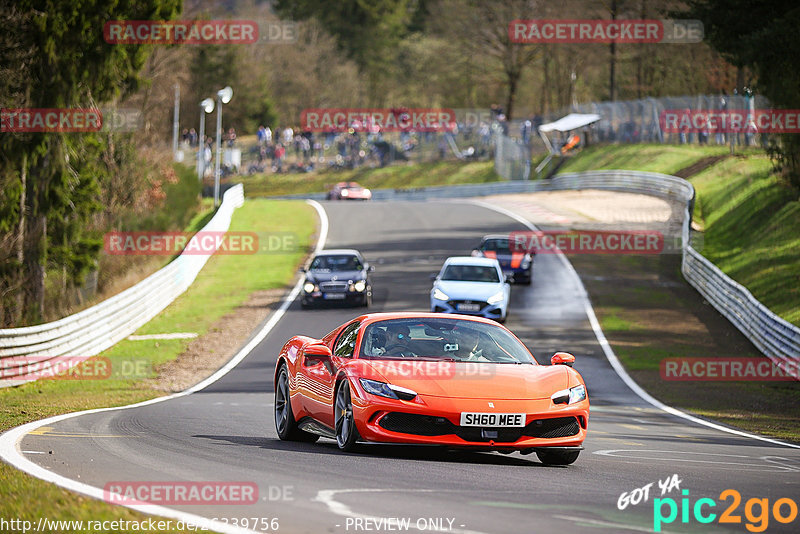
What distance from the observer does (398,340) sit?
10.3 m

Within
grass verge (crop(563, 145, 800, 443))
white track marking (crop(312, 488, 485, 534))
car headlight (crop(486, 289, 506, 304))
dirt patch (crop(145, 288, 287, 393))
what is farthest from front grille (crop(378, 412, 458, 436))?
car headlight (crop(486, 289, 506, 304))

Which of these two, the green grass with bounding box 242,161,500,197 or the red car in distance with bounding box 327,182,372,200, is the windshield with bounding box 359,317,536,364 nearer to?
the red car in distance with bounding box 327,182,372,200

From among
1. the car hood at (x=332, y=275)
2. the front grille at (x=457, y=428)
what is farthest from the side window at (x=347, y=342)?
the car hood at (x=332, y=275)

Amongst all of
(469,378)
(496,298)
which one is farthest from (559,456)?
(496,298)

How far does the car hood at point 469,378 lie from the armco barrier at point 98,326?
38.3 ft

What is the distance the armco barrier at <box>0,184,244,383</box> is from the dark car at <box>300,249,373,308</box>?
4.25m

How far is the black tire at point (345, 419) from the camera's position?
9438 mm

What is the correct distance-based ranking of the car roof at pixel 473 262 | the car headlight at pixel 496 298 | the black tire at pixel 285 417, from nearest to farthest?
the black tire at pixel 285 417 → the car headlight at pixel 496 298 → the car roof at pixel 473 262

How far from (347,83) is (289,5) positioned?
19.2 meters

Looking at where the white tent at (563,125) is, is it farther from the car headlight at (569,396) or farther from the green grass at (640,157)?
the car headlight at (569,396)

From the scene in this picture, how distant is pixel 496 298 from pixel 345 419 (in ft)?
58.7

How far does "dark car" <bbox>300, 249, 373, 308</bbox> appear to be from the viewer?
31078 millimetres

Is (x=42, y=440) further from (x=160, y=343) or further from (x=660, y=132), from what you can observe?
(x=660, y=132)

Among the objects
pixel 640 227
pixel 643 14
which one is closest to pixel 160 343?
pixel 640 227
